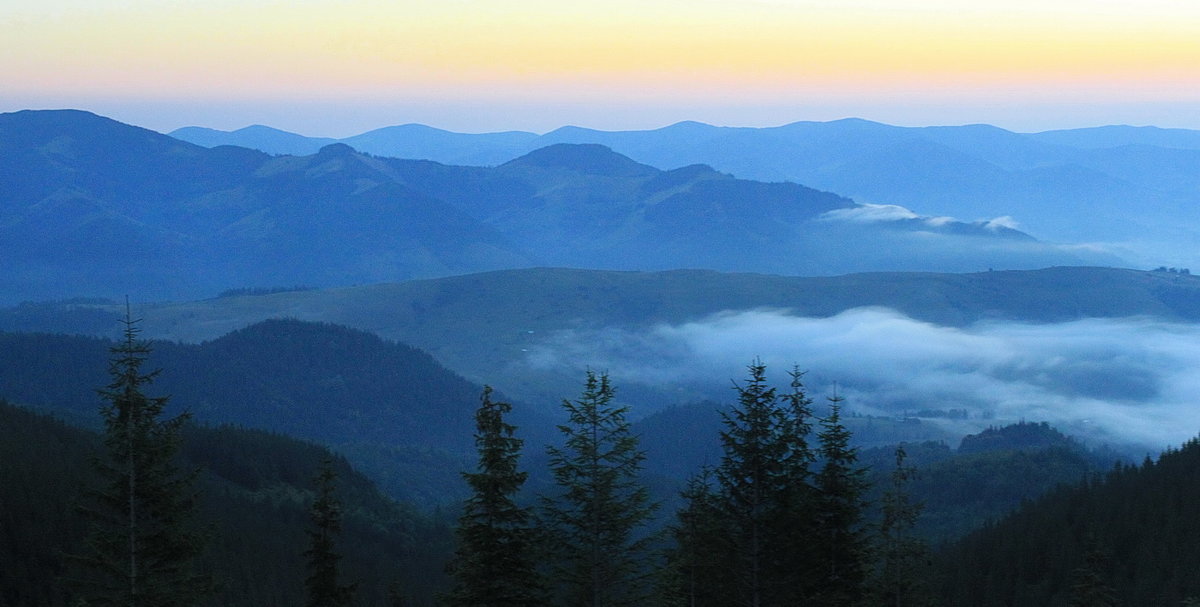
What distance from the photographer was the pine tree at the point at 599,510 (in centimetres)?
3142

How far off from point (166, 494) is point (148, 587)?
2295 millimetres

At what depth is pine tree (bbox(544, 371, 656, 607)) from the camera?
3142 cm

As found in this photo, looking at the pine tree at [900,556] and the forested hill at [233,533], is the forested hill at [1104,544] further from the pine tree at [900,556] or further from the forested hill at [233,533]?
the pine tree at [900,556]

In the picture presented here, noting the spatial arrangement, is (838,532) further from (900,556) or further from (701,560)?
(900,556)

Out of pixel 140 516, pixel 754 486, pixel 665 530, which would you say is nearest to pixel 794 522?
pixel 754 486

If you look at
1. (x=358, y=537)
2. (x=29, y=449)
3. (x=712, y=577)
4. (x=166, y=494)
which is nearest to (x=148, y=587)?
(x=166, y=494)

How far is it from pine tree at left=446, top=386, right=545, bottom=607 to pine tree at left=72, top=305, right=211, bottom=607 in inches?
264

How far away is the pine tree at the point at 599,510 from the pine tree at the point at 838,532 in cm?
594

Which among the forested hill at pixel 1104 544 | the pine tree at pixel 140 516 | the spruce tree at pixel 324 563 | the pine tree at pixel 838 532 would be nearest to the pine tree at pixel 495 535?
the pine tree at pixel 140 516

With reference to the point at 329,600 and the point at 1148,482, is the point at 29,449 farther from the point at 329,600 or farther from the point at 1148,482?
the point at 1148,482

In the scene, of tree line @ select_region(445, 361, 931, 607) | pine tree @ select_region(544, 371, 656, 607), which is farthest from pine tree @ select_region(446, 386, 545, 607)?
pine tree @ select_region(544, 371, 656, 607)

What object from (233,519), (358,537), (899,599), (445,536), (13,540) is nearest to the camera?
(899,599)

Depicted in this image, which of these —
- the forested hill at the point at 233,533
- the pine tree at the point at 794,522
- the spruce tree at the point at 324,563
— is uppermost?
the pine tree at the point at 794,522

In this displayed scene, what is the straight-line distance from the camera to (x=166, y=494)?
29.9 meters
